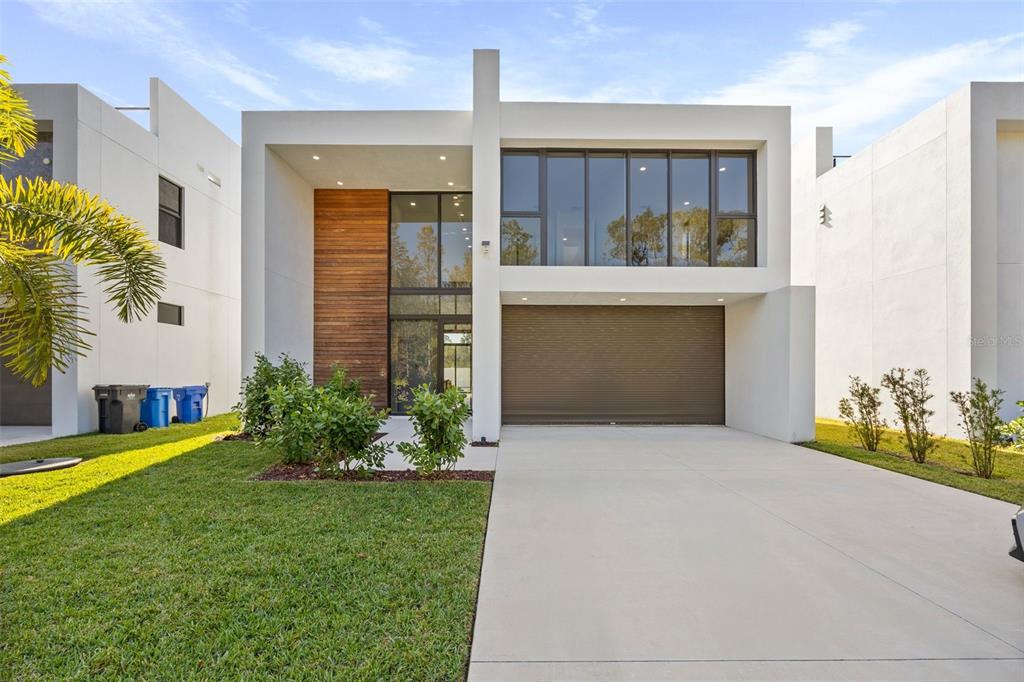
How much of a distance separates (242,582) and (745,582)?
359cm

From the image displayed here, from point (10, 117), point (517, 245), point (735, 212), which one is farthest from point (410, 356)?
point (735, 212)

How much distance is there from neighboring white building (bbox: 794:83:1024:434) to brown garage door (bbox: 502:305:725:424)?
170 inches

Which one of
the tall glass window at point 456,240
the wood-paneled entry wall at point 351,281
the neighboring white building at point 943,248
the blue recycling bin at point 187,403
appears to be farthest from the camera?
the tall glass window at point 456,240

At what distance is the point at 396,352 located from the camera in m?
12.5

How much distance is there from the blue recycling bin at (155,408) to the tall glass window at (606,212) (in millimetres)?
10232

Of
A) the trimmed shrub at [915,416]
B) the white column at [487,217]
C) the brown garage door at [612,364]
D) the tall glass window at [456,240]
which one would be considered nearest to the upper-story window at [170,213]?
the tall glass window at [456,240]

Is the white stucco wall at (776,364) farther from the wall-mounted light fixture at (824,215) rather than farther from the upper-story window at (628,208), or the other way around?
the wall-mounted light fixture at (824,215)

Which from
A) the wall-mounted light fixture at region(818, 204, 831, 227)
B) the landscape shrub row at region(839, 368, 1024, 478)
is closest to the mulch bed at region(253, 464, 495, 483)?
the landscape shrub row at region(839, 368, 1024, 478)

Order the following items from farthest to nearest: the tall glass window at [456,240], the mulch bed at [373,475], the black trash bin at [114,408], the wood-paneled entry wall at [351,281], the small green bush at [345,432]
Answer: the tall glass window at [456,240] → the wood-paneled entry wall at [351,281] → the black trash bin at [114,408] → the mulch bed at [373,475] → the small green bush at [345,432]

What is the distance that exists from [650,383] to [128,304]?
10.3m

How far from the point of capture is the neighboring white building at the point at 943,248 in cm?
973

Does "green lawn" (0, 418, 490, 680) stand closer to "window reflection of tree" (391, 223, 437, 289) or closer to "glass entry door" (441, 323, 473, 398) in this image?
"glass entry door" (441, 323, 473, 398)

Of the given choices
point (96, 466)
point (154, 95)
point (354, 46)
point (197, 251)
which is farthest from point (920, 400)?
point (154, 95)

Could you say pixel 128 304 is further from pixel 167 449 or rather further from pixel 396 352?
pixel 396 352
